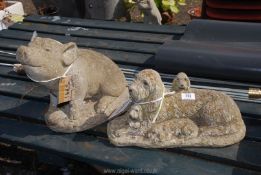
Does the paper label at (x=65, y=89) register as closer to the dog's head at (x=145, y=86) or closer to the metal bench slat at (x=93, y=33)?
the dog's head at (x=145, y=86)

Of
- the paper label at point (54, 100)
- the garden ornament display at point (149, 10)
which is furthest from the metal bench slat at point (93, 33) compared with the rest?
the paper label at point (54, 100)

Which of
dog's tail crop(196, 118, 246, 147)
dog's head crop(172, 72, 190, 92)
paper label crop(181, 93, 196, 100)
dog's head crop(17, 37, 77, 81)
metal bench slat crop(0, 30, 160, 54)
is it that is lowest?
dog's tail crop(196, 118, 246, 147)

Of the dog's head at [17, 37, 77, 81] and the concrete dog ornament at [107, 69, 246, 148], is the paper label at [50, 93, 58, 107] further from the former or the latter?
the concrete dog ornament at [107, 69, 246, 148]

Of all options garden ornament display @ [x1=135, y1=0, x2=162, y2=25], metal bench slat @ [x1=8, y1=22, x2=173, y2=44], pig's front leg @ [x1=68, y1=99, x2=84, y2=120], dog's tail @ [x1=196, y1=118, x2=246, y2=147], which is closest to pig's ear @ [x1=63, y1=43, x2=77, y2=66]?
pig's front leg @ [x1=68, y1=99, x2=84, y2=120]

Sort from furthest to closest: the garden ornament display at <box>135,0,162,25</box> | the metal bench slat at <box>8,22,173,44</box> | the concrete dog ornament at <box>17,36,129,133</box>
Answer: the garden ornament display at <box>135,0,162,25</box> → the metal bench slat at <box>8,22,173,44</box> → the concrete dog ornament at <box>17,36,129,133</box>

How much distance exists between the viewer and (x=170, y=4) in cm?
423

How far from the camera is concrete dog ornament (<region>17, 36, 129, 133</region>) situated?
5.62 ft

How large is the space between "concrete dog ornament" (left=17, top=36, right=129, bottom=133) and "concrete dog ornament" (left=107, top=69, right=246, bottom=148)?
17 centimetres

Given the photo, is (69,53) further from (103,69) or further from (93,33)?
(93,33)

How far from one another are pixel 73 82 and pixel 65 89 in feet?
0.16

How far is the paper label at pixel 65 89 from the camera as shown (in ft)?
5.80

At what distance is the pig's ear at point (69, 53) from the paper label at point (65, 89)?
0.07 m

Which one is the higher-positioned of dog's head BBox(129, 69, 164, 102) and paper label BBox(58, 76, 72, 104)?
dog's head BBox(129, 69, 164, 102)

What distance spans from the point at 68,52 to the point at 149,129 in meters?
0.51
